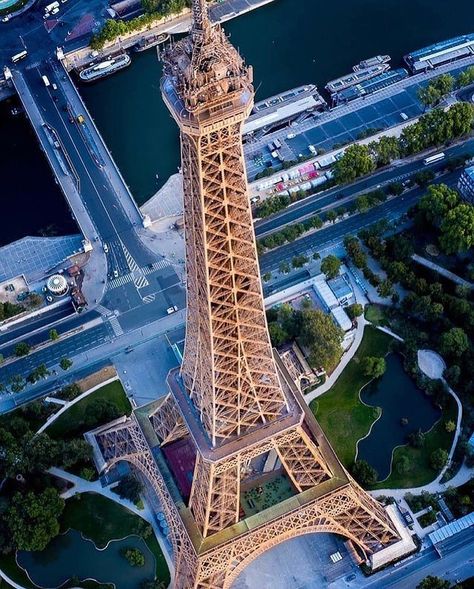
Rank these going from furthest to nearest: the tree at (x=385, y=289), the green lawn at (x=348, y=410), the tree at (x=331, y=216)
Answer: the tree at (x=331, y=216) → the tree at (x=385, y=289) → the green lawn at (x=348, y=410)

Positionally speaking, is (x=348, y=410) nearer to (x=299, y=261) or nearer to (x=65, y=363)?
(x=299, y=261)

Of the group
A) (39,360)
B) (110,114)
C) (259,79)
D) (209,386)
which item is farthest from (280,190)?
(209,386)

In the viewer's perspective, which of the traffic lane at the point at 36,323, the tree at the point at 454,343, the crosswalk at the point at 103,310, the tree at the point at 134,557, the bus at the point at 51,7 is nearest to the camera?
the tree at the point at 134,557

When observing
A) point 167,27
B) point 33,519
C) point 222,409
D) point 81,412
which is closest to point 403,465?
point 222,409

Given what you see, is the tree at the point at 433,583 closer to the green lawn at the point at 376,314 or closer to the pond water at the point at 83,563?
the pond water at the point at 83,563

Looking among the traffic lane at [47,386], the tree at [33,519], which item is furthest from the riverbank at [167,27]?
the tree at [33,519]

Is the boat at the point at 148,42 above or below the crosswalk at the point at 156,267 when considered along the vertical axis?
above
